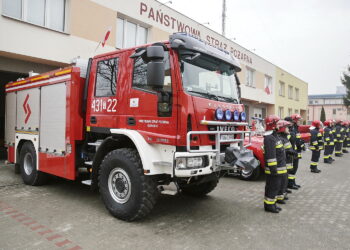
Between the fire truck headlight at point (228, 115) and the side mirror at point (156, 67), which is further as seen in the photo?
the fire truck headlight at point (228, 115)

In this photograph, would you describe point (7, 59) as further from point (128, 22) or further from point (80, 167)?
point (80, 167)

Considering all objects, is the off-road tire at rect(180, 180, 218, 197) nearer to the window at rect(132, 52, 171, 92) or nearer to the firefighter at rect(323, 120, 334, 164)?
the window at rect(132, 52, 171, 92)

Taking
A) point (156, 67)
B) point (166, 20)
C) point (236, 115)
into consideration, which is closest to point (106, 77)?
point (156, 67)

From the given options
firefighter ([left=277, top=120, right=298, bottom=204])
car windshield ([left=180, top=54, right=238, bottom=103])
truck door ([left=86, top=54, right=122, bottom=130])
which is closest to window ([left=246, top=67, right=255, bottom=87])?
firefighter ([left=277, top=120, right=298, bottom=204])

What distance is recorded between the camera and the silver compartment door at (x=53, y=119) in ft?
17.8

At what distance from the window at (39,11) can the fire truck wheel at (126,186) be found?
6815 millimetres

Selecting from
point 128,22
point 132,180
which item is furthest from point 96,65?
point 128,22

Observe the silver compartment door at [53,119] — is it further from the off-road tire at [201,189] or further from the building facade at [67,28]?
the off-road tire at [201,189]

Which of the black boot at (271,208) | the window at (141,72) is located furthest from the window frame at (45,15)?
the black boot at (271,208)

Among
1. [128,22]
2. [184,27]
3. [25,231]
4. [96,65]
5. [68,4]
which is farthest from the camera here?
[184,27]

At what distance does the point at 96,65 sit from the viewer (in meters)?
5.16

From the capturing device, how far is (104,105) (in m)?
4.91

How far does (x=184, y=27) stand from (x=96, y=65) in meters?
10.9

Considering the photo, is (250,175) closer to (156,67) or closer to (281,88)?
(156,67)
